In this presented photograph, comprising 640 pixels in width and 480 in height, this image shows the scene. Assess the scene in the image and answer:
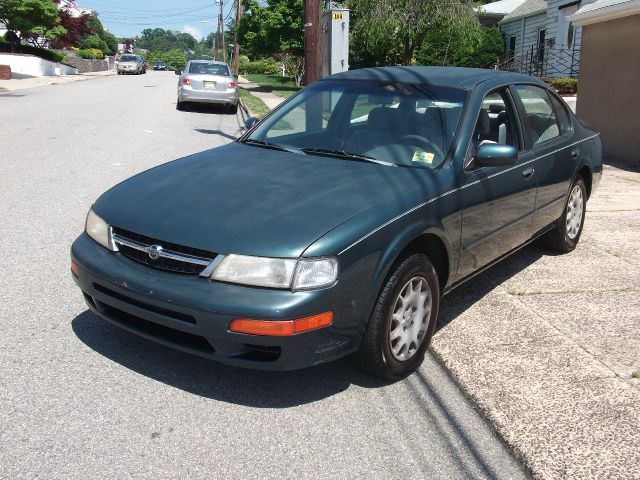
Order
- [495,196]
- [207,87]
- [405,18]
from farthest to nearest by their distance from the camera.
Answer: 1. [405,18]
2. [207,87]
3. [495,196]

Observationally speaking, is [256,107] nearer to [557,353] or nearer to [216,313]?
[557,353]

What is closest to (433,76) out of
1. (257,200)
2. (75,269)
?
(257,200)

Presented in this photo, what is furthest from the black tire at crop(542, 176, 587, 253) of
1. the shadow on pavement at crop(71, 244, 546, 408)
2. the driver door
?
the shadow on pavement at crop(71, 244, 546, 408)

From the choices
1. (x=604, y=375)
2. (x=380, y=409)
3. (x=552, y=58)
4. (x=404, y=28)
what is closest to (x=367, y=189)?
(x=380, y=409)

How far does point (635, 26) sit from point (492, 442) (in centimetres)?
988

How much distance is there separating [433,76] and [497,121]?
562 millimetres

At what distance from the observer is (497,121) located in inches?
184

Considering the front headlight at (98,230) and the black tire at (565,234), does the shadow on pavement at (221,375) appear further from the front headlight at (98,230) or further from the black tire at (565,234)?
the black tire at (565,234)

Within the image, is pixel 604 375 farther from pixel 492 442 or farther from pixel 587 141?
pixel 587 141

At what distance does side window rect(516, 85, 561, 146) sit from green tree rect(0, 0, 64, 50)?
3843cm

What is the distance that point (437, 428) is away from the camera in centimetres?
318

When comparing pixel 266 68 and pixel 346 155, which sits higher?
pixel 266 68

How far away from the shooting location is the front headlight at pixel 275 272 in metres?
2.98

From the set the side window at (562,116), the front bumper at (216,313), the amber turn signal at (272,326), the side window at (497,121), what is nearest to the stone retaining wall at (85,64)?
the side window at (562,116)
